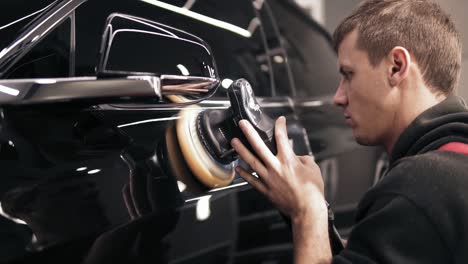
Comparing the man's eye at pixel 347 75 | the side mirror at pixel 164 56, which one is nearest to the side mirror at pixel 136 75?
the side mirror at pixel 164 56

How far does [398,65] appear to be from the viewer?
120 centimetres

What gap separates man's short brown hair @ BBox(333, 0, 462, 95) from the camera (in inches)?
48.1

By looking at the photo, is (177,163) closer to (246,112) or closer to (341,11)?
(246,112)

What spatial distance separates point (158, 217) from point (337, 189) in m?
1.00

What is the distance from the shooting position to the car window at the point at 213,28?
1126 millimetres

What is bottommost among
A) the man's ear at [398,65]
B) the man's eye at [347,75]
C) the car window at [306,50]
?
the car window at [306,50]

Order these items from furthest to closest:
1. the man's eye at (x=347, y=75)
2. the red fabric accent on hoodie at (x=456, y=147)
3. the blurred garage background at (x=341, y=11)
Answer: the blurred garage background at (x=341, y=11) < the man's eye at (x=347, y=75) < the red fabric accent on hoodie at (x=456, y=147)

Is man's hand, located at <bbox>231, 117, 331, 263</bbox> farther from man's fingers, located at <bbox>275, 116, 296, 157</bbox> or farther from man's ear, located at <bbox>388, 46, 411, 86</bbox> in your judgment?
man's ear, located at <bbox>388, 46, 411, 86</bbox>

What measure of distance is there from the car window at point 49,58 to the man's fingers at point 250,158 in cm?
36

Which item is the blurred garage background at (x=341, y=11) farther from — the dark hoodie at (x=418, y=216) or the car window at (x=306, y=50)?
the dark hoodie at (x=418, y=216)

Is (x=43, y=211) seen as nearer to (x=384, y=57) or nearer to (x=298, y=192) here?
(x=298, y=192)

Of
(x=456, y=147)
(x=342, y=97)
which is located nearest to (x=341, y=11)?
(x=342, y=97)

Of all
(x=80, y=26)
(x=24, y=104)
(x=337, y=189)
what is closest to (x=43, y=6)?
(x=80, y=26)

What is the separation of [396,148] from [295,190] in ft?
0.73
